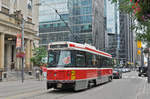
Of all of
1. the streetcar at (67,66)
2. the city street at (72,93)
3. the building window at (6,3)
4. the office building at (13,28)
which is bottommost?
the city street at (72,93)

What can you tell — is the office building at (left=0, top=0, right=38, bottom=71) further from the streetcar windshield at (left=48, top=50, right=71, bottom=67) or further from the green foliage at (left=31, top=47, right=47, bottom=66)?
the streetcar windshield at (left=48, top=50, right=71, bottom=67)

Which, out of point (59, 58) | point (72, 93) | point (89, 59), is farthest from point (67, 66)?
point (89, 59)

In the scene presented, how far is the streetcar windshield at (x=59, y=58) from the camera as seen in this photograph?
13.5 meters

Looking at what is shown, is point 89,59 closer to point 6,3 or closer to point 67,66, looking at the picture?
point 67,66

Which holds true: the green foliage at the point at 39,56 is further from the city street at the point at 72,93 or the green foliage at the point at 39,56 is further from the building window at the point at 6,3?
the city street at the point at 72,93

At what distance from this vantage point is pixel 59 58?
13656 millimetres

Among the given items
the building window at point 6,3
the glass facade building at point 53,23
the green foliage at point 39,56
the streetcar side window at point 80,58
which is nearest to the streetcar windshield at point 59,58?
the streetcar side window at point 80,58

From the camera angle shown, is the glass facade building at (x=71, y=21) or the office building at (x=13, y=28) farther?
the glass facade building at (x=71, y=21)

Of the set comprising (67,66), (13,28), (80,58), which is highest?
(13,28)

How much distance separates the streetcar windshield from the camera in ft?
44.4

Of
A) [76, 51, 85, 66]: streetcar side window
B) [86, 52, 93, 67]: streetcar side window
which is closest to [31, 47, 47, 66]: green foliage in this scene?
[86, 52, 93, 67]: streetcar side window

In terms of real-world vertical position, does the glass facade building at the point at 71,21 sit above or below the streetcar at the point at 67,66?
above

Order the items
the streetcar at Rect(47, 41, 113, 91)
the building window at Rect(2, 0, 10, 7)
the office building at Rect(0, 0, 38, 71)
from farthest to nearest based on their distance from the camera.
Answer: the building window at Rect(2, 0, 10, 7), the office building at Rect(0, 0, 38, 71), the streetcar at Rect(47, 41, 113, 91)

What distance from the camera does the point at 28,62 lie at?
36156mm
